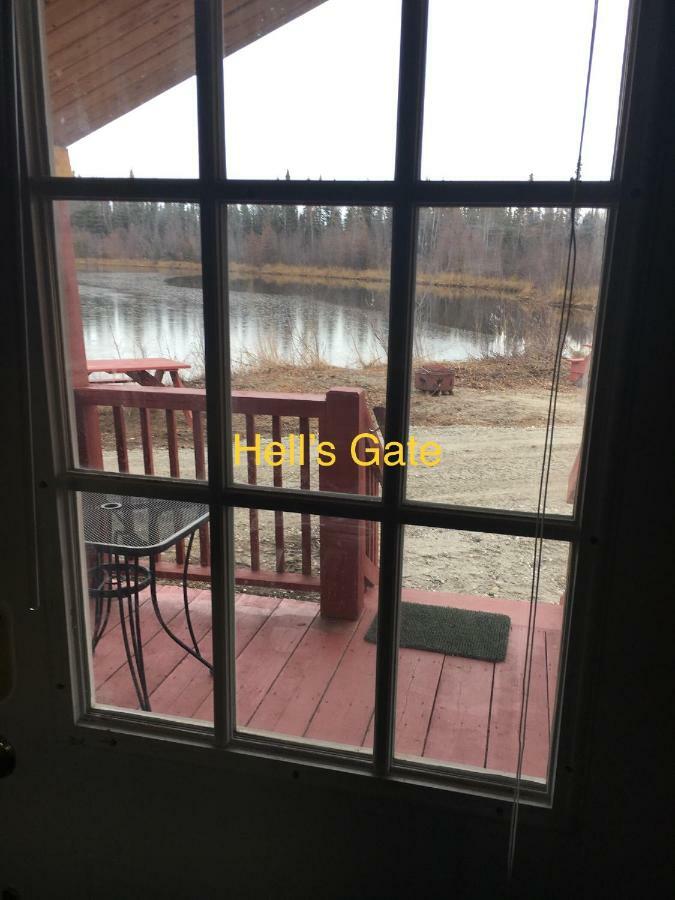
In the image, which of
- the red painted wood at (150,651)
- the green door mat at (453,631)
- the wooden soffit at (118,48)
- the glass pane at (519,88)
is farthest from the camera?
the red painted wood at (150,651)

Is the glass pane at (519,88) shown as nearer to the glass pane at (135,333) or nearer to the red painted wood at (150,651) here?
the glass pane at (135,333)

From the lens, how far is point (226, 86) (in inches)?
38.8

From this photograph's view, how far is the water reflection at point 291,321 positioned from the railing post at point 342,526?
7 centimetres

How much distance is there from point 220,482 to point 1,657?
16.1 inches

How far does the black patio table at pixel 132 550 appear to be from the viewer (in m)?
1.14

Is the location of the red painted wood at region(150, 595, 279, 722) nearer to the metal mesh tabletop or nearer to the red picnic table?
the metal mesh tabletop

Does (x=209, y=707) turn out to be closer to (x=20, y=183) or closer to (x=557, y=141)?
(x=20, y=183)

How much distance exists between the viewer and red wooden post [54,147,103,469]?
1076 millimetres

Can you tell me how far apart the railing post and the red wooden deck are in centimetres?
3

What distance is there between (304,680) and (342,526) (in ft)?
0.99

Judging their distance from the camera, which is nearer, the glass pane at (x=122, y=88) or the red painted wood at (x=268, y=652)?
the glass pane at (x=122, y=88)

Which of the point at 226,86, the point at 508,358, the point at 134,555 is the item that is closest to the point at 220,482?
the point at 134,555

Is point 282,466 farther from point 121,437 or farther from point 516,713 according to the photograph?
point 516,713

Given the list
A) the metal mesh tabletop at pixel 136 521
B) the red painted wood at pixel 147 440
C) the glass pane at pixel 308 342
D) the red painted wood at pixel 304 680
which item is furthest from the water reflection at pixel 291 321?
the red painted wood at pixel 304 680
